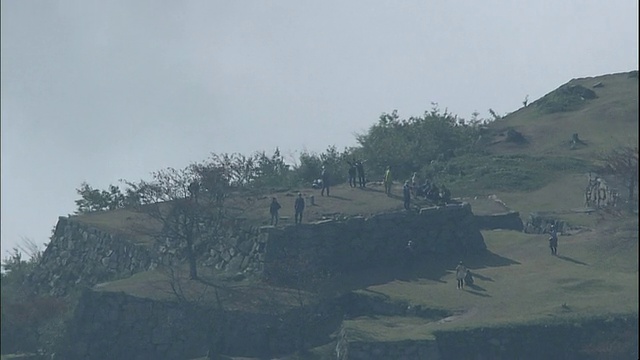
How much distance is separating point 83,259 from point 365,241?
39.4ft

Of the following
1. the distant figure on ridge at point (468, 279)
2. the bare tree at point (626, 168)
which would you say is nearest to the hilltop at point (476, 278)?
the distant figure on ridge at point (468, 279)

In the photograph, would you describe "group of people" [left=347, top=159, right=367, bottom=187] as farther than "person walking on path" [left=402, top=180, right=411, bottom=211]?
Yes

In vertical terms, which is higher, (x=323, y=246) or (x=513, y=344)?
(x=323, y=246)

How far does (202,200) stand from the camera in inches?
2483

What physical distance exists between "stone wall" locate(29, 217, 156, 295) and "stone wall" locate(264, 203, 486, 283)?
20.6 ft

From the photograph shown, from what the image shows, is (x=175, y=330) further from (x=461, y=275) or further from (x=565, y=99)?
(x=565, y=99)

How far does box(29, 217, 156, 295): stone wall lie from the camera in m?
64.5

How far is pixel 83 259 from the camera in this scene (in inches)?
2625

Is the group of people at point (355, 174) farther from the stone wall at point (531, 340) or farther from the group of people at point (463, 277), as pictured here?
the stone wall at point (531, 340)

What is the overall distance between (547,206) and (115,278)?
797 inches

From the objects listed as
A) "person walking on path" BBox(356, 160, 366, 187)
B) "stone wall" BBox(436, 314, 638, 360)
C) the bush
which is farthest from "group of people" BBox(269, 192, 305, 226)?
the bush

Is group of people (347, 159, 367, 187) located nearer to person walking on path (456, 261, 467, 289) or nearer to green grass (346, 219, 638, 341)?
green grass (346, 219, 638, 341)

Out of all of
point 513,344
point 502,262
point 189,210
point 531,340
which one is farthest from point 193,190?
point 531,340

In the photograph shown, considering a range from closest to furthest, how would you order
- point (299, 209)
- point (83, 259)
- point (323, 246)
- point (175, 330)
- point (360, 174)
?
point (175, 330), point (323, 246), point (299, 209), point (360, 174), point (83, 259)
